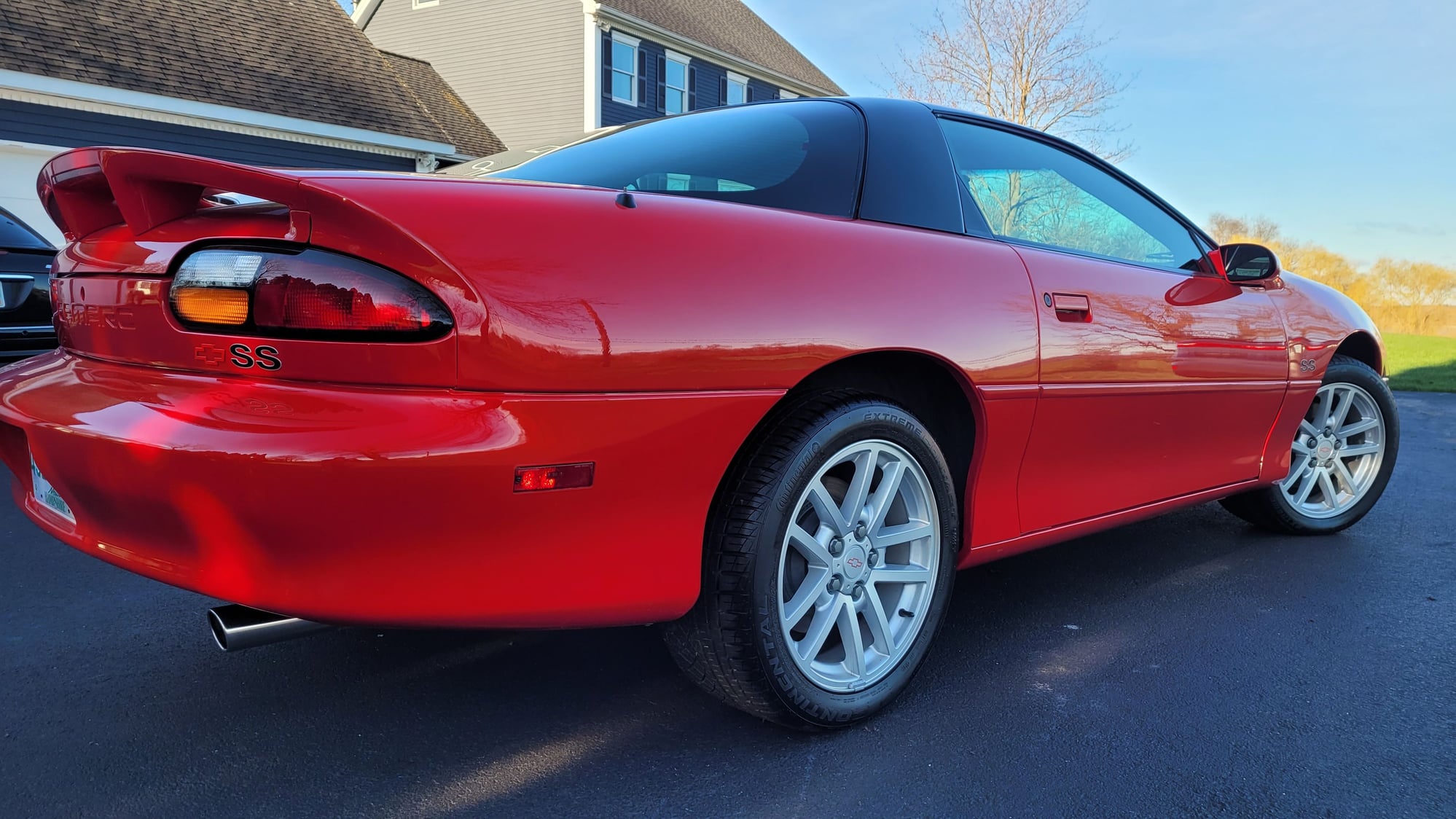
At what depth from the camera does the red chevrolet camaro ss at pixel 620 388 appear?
5.01 ft

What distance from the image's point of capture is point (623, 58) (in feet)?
67.4

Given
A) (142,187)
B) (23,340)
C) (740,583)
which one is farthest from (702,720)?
(23,340)

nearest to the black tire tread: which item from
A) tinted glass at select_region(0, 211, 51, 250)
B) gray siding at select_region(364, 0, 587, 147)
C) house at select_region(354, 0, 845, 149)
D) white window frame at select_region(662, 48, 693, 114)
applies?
tinted glass at select_region(0, 211, 51, 250)

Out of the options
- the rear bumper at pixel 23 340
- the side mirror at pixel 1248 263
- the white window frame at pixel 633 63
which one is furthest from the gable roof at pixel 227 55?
the side mirror at pixel 1248 263

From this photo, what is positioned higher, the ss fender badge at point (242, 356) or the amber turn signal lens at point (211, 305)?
the amber turn signal lens at point (211, 305)

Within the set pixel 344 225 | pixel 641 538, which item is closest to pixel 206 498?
pixel 344 225

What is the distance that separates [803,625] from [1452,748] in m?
1.51

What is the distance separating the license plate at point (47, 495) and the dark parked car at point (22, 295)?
134 inches

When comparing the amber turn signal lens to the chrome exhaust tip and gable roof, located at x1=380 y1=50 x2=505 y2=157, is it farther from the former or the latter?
gable roof, located at x1=380 y1=50 x2=505 y2=157

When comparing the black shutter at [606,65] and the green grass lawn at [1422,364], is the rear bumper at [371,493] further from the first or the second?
the black shutter at [606,65]

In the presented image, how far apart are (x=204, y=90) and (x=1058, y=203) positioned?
13964 millimetres

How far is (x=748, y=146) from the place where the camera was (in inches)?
93.7

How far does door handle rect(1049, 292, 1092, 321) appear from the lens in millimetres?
2479

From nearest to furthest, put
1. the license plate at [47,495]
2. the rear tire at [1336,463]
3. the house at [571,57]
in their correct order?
the license plate at [47,495]
the rear tire at [1336,463]
the house at [571,57]
